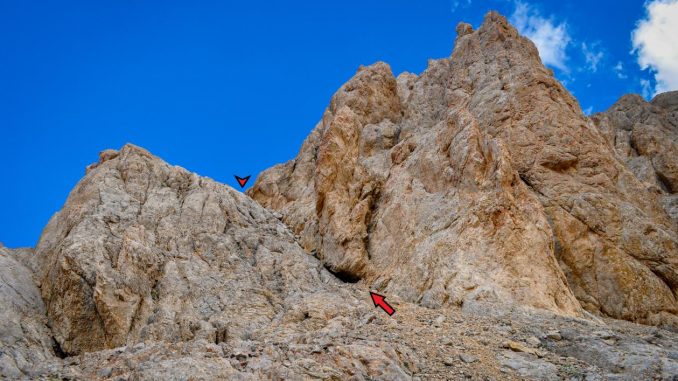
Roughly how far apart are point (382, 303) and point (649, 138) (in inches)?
1809

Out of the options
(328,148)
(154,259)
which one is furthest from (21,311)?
(328,148)

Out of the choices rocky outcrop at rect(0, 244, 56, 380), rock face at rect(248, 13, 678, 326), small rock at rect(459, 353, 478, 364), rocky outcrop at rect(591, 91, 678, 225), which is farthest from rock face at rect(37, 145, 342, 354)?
rocky outcrop at rect(591, 91, 678, 225)

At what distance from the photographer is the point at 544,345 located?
54.4ft

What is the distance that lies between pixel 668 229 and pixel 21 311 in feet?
114

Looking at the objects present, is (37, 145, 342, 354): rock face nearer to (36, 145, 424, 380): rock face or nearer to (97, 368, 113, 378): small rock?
(36, 145, 424, 380): rock face

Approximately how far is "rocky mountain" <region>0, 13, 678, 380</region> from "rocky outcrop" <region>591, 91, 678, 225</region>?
12636mm

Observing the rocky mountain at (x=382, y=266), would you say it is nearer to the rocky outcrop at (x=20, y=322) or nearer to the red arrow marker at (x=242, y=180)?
the rocky outcrop at (x=20, y=322)

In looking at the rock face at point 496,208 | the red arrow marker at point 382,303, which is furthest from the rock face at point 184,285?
the rock face at point 496,208

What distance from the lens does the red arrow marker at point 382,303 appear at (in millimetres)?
21275

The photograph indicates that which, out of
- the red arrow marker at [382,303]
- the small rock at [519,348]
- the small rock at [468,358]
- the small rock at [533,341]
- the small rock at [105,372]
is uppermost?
the red arrow marker at [382,303]

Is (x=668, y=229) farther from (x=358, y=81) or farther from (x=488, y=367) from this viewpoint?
(x=358, y=81)

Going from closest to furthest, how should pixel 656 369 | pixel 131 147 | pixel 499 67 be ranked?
pixel 656 369
pixel 131 147
pixel 499 67

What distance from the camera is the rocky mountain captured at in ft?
49.5

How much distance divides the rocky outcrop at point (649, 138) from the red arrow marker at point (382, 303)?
84.5 feet
